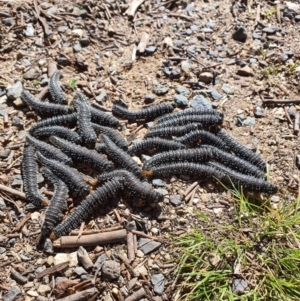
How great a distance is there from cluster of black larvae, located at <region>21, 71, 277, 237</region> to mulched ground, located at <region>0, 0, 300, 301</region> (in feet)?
0.62

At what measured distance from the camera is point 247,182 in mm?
5148

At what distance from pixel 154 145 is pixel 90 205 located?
1.10 meters

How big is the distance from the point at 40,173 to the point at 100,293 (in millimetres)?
1600

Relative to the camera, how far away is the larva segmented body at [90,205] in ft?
15.9

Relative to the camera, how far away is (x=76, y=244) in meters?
4.81

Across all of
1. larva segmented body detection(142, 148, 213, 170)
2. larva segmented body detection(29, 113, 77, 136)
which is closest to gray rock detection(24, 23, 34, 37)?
larva segmented body detection(29, 113, 77, 136)

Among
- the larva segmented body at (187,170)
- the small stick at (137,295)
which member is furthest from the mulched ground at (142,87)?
the larva segmented body at (187,170)

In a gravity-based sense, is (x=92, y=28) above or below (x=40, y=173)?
above

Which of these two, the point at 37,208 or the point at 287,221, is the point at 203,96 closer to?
the point at 287,221

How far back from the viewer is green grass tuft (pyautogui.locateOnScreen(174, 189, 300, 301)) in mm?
4551

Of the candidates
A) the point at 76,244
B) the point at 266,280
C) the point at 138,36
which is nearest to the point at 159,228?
the point at 76,244

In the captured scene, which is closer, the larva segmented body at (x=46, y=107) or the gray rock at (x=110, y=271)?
the gray rock at (x=110, y=271)

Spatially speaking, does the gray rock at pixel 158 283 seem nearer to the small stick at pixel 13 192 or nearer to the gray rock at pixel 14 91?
the small stick at pixel 13 192

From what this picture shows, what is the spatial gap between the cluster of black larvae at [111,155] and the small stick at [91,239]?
11 centimetres
